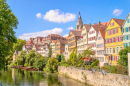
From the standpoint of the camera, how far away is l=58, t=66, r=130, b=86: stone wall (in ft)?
66.4

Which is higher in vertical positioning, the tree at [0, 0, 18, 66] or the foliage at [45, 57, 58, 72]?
the tree at [0, 0, 18, 66]

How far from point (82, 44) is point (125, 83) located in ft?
105

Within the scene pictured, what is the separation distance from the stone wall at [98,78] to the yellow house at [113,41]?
9.40m

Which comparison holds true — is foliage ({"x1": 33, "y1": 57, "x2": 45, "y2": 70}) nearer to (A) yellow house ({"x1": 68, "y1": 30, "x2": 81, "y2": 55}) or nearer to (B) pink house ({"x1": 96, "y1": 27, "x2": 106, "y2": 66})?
(A) yellow house ({"x1": 68, "y1": 30, "x2": 81, "y2": 55})

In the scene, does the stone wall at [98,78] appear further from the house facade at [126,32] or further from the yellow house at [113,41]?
the house facade at [126,32]

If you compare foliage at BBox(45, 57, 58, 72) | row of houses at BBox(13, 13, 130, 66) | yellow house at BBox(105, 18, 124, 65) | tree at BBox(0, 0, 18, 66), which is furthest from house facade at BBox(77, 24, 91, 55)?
tree at BBox(0, 0, 18, 66)

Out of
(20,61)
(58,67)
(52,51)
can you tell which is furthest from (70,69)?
(20,61)

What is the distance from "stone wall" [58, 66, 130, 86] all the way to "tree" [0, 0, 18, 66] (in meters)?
14.5

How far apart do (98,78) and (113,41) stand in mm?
14846

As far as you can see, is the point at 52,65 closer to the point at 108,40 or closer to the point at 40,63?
the point at 40,63

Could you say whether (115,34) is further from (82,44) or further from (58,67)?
(58,67)

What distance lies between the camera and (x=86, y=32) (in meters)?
49.3

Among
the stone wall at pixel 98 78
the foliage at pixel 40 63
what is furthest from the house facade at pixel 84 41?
the foliage at pixel 40 63

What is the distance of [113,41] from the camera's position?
37.4 meters
